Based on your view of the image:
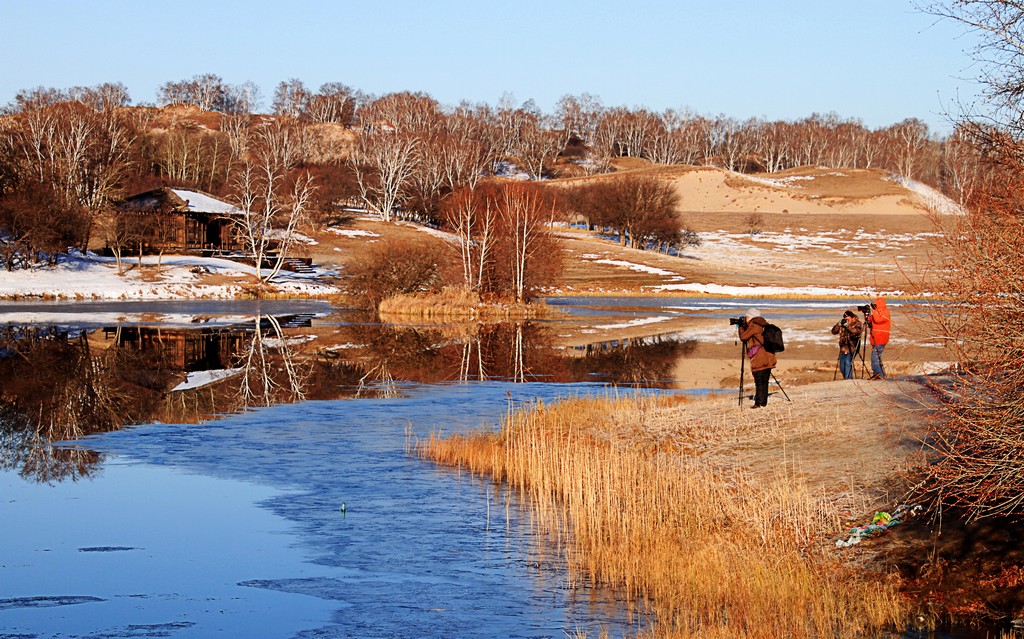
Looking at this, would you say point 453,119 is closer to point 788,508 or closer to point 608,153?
point 608,153

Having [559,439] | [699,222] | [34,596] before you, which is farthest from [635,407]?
[699,222]

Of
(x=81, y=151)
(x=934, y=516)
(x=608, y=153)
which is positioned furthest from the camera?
(x=608, y=153)

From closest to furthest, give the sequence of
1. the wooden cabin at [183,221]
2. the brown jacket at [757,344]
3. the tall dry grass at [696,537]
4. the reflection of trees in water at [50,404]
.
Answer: the tall dry grass at [696,537] → the reflection of trees in water at [50,404] → the brown jacket at [757,344] → the wooden cabin at [183,221]

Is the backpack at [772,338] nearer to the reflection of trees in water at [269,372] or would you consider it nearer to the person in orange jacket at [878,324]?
the person in orange jacket at [878,324]

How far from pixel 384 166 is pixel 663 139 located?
79278 millimetres

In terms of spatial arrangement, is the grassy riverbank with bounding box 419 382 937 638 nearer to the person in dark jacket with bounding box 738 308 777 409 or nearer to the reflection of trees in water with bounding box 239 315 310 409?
the person in dark jacket with bounding box 738 308 777 409

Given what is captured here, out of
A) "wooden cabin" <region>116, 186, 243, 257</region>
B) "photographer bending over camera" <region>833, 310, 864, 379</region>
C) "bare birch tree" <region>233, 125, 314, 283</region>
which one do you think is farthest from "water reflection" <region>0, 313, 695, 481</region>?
"wooden cabin" <region>116, 186, 243, 257</region>

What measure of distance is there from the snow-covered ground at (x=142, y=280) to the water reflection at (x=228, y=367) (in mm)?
18860

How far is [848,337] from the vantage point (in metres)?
23.8

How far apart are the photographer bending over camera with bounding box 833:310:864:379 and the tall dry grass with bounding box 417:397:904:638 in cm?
821

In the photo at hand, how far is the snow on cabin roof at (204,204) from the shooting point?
8294cm

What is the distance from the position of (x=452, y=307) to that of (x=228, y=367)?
25061 mm

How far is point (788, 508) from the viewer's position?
40.0 feet

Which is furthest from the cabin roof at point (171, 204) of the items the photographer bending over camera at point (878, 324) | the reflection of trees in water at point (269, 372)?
the photographer bending over camera at point (878, 324)
